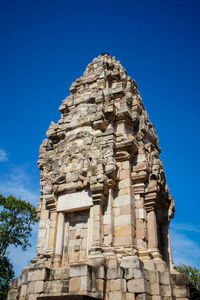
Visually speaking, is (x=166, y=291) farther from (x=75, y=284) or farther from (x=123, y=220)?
(x=75, y=284)

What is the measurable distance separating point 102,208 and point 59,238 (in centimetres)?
186

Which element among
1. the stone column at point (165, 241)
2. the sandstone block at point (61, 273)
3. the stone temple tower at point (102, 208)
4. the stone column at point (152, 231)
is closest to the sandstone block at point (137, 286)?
the stone temple tower at point (102, 208)

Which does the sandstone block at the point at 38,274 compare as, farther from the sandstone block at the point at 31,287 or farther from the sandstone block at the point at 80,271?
the sandstone block at the point at 80,271

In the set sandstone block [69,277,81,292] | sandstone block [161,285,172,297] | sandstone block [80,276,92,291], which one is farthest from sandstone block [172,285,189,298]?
sandstone block [69,277,81,292]

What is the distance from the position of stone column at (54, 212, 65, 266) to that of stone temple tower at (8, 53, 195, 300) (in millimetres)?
33

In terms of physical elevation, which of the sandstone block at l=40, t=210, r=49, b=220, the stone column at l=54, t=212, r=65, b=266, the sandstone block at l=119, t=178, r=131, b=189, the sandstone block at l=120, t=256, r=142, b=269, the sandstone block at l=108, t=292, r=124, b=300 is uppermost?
the sandstone block at l=119, t=178, r=131, b=189

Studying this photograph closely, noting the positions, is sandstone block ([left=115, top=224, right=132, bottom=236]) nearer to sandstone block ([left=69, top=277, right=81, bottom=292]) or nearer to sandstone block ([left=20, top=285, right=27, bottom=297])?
sandstone block ([left=69, top=277, right=81, bottom=292])

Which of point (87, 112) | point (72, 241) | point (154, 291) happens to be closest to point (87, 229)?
point (72, 241)

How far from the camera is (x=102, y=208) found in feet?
32.6

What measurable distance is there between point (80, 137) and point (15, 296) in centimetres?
Answer: 619

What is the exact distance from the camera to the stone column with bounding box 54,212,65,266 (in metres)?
9.87

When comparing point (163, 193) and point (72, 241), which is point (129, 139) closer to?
point (163, 193)

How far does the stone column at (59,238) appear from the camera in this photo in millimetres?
9867

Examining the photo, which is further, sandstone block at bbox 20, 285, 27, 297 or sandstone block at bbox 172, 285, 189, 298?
sandstone block at bbox 20, 285, 27, 297
